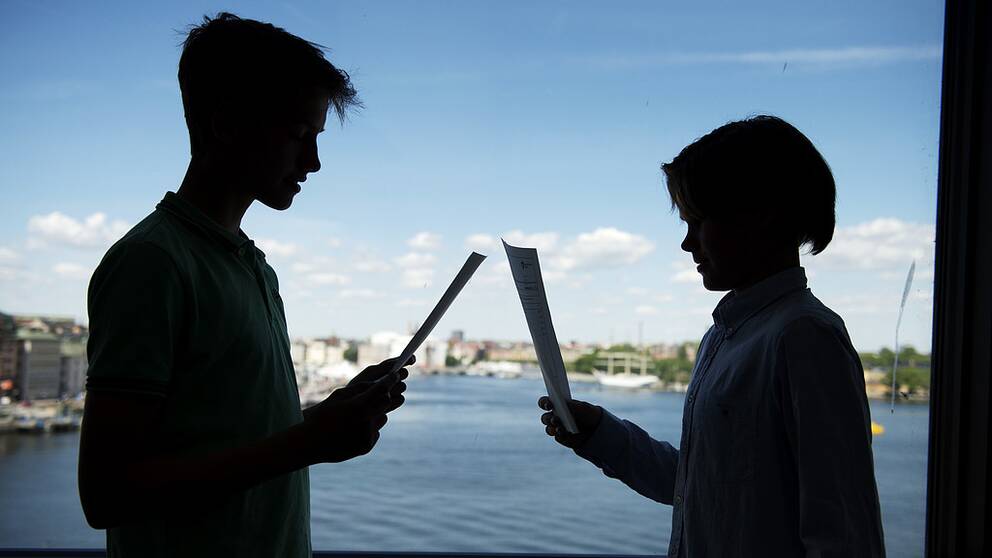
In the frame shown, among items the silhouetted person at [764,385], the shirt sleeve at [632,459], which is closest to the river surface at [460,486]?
the shirt sleeve at [632,459]

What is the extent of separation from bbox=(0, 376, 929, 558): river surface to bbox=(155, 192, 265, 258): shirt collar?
5.09ft

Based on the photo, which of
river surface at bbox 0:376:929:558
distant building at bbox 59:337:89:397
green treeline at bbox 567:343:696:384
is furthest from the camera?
green treeline at bbox 567:343:696:384

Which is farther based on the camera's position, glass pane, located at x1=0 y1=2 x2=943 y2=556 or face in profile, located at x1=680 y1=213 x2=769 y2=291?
glass pane, located at x1=0 y1=2 x2=943 y2=556

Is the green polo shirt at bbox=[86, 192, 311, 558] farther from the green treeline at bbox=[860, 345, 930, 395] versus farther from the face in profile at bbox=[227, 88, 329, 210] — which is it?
the green treeline at bbox=[860, 345, 930, 395]

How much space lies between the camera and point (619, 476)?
48.3 inches

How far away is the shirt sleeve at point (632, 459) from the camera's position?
3.98 ft

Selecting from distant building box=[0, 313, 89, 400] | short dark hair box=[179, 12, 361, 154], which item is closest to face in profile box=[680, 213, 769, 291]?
short dark hair box=[179, 12, 361, 154]

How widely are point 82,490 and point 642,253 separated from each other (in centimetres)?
201

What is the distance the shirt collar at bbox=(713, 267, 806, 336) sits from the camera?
3.34ft

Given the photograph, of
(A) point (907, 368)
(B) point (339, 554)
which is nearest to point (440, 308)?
(B) point (339, 554)

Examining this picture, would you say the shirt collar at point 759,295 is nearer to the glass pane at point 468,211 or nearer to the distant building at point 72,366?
the glass pane at point 468,211

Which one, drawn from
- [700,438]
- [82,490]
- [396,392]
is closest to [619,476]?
[700,438]

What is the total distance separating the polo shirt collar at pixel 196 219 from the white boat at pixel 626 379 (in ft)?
5.87

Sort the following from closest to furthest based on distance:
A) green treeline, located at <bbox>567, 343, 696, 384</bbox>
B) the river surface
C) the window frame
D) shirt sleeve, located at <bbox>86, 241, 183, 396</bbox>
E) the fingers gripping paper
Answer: shirt sleeve, located at <bbox>86, 241, 183, 396</bbox>
the fingers gripping paper
the window frame
the river surface
green treeline, located at <bbox>567, 343, 696, 384</bbox>
